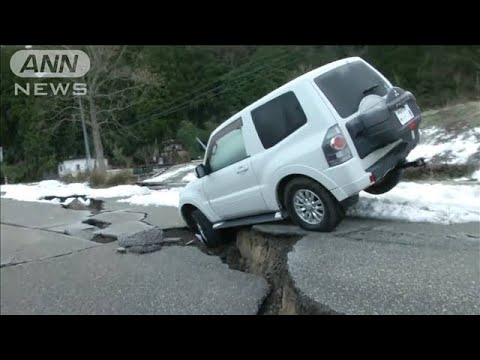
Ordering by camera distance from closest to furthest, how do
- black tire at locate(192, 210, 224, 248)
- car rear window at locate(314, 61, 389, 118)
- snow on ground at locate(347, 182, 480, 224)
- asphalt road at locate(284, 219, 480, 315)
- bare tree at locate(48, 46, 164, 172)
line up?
bare tree at locate(48, 46, 164, 172)
asphalt road at locate(284, 219, 480, 315)
car rear window at locate(314, 61, 389, 118)
snow on ground at locate(347, 182, 480, 224)
black tire at locate(192, 210, 224, 248)

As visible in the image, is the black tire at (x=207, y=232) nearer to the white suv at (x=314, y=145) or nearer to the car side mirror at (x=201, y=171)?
the white suv at (x=314, y=145)

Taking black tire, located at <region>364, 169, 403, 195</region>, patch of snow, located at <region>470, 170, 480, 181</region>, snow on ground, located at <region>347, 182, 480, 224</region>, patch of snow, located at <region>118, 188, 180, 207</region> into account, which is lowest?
snow on ground, located at <region>347, 182, 480, 224</region>

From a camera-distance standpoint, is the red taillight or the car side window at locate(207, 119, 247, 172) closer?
the red taillight

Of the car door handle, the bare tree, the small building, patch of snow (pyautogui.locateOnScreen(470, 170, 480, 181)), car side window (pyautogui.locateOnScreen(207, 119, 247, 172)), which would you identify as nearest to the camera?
the bare tree

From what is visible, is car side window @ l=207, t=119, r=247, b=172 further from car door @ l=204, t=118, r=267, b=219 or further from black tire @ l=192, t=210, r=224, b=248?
black tire @ l=192, t=210, r=224, b=248

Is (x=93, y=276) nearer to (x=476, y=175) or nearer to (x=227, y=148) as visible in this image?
(x=227, y=148)

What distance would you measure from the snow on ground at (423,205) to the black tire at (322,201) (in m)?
0.97

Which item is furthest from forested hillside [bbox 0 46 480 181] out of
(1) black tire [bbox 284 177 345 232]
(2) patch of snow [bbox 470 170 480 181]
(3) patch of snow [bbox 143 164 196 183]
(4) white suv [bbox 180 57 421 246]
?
(2) patch of snow [bbox 470 170 480 181]

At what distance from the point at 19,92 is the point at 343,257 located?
8.31 feet

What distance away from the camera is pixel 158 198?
4.35m

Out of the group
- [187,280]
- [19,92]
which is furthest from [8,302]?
[187,280]

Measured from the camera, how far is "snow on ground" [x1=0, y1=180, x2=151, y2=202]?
5.43ft

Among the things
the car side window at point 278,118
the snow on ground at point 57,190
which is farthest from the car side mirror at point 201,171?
the snow on ground at point 57,190

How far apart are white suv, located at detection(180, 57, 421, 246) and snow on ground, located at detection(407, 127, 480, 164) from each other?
2.38m
